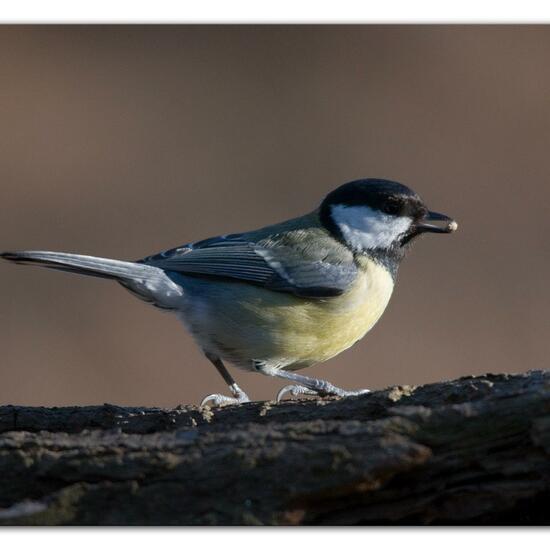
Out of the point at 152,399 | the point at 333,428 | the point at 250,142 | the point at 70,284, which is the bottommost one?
the point at 333,428

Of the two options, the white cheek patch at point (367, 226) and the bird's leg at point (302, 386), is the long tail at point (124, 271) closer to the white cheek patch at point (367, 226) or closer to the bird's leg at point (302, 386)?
the bird's leg at point (302, 386)

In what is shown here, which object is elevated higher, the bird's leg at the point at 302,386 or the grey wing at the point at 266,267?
the grey wing at the point at 266,267

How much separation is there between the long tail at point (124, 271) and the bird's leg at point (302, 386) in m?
0.35

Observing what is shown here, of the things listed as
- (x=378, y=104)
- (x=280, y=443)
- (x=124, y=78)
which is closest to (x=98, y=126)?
(x=124, y=78)

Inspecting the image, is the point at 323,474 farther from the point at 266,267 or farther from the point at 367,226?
the point at 367,226

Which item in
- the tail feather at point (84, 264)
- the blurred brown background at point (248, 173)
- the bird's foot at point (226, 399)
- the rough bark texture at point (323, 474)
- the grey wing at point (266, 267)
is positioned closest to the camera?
the rough bark texture at point (323, 474)

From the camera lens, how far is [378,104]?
479 cm

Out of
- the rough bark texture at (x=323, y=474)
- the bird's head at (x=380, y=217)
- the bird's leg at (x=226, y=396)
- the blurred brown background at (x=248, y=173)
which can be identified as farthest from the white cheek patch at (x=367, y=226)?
the blurred brown background at (x=248, y=173)

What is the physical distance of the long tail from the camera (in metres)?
2.23

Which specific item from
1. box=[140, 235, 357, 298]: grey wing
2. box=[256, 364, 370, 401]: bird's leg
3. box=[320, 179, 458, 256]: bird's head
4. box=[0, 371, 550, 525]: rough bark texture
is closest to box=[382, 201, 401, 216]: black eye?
box=[320, 179, 458, 256]: bird's head

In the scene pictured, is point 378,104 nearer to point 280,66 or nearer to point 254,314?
point 280,66

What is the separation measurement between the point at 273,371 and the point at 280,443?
0.88m

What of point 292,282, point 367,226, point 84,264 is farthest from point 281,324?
point 84,264

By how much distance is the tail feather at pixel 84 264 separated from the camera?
2.18 m
